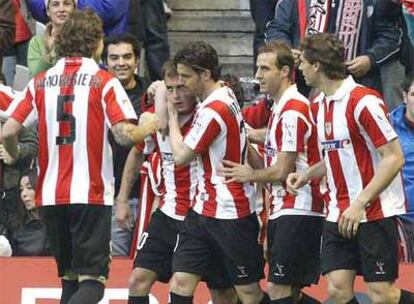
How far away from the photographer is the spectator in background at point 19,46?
12.8m

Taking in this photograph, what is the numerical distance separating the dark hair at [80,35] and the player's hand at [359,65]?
95.2 inches

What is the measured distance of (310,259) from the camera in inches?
399

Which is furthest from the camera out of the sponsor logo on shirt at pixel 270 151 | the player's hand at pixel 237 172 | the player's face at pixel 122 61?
the player's face at pixel 122 61

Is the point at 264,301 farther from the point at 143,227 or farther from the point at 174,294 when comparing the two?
the point at 143,227

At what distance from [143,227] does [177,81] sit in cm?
144

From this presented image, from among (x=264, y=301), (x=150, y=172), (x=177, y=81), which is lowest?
(x=264, y=301)

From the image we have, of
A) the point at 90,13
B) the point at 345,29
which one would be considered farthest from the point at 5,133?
the point at 345,29

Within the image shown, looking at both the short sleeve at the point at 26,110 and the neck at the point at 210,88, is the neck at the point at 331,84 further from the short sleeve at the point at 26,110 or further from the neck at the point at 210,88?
the short sleeve at the point at 26,110

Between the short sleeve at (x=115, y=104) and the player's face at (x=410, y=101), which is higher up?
the short sleeve at (x=115, y=104)

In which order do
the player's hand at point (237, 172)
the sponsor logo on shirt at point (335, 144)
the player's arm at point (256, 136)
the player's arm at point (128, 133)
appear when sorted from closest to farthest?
the player's arm at point (128, 133) < the sponsor logo on shirt at point (335, 144) < the player's hand at point (237, 172) < the player's arm at point (256, 136)

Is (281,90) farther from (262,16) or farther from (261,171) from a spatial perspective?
(262,16)

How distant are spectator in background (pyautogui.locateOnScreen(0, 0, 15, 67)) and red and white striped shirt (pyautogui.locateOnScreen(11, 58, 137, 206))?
8.94 ft

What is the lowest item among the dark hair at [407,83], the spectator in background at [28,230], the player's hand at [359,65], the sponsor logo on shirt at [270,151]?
the spectator in background at [28,230]

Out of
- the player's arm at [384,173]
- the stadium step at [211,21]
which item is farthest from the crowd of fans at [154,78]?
the stadium step at [211,21]
